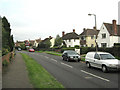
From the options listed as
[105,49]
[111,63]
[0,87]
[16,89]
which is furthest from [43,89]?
[105,49]

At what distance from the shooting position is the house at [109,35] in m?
36.2

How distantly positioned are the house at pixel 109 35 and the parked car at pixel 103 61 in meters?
24.6

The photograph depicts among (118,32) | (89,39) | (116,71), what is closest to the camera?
(116,71)

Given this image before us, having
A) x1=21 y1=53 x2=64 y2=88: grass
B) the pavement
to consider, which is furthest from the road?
the pavement

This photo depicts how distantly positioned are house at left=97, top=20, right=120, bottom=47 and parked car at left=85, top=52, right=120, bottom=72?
969 inches

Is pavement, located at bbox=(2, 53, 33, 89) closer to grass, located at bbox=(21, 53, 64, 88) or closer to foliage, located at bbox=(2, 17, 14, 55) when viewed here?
grass, located at bbox=(21, 53, 64, 88)

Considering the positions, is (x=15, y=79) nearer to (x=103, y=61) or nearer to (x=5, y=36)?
(x=103, y=61)

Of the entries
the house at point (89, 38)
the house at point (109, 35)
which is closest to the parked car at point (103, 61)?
the house at point (109, 35)

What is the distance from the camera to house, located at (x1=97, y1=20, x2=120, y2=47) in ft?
119

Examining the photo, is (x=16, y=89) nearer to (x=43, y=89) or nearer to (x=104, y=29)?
(x=43, y=89)

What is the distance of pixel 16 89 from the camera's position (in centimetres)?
631

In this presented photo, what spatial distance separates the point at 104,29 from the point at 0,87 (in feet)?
117

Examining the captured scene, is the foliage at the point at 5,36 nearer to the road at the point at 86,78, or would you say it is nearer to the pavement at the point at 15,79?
the pavement at the point at 15,79

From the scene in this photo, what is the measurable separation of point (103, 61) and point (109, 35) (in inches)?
1057
